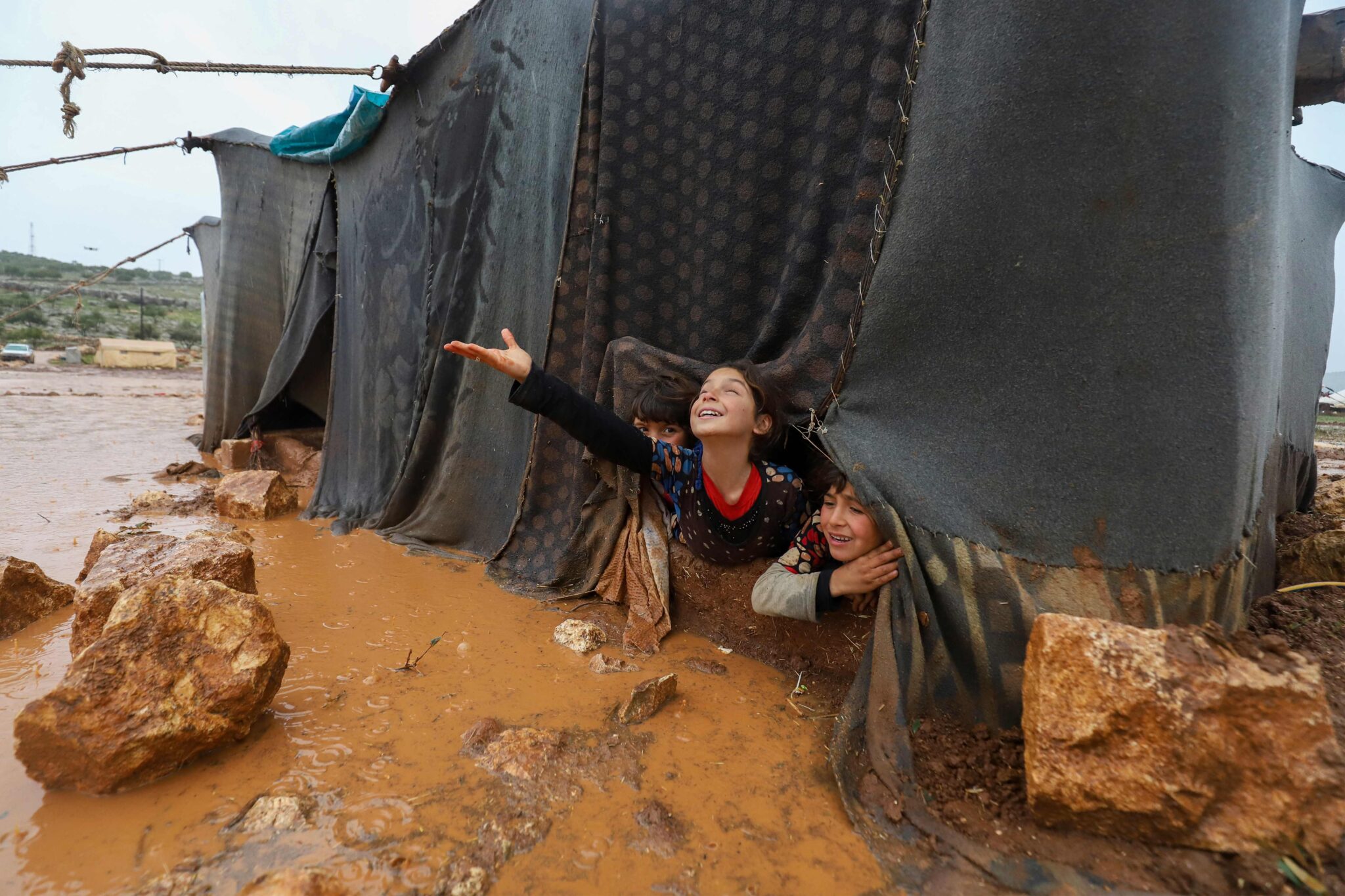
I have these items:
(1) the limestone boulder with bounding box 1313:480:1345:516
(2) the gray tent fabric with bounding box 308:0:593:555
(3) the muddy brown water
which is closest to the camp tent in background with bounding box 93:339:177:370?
(2) the gray tent fabric with bounding box 308:0:593:555

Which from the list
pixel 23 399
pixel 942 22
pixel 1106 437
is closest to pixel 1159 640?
pixel 1106 437

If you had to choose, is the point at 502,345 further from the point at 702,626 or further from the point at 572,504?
the point at 702,626

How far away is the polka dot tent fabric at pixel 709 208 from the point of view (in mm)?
2002

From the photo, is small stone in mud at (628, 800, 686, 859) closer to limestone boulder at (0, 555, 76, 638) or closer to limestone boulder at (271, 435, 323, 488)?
limestone boulder at (0, 555, 76, 638)

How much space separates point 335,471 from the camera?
170 inches

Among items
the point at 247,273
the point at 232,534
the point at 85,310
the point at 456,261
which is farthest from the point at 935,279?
the point at 85,310

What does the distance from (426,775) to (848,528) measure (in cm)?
126

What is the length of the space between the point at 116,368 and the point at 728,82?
1890 cm

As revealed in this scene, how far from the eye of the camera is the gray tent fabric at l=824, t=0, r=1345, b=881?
4.81 ft

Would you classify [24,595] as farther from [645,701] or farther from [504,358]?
[645,701]

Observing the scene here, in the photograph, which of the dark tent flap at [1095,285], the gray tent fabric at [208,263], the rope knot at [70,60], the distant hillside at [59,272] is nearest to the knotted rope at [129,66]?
the rope knot at [70,60]

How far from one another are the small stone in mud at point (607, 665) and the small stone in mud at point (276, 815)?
872 millimetres

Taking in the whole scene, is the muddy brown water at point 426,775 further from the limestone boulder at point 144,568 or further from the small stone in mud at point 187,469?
the small stone in mud at point 187,469

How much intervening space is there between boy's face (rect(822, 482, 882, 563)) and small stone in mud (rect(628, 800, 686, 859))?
856 mm
